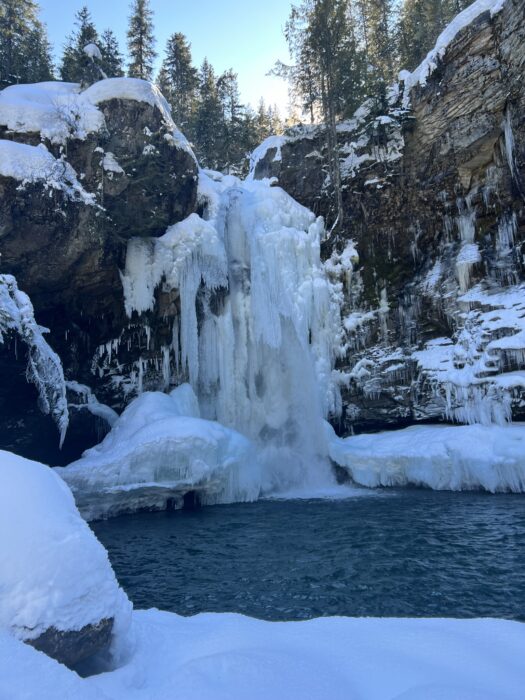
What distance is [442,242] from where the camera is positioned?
17.4 m

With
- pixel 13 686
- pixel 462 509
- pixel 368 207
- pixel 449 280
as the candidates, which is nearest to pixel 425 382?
pixel 449 280

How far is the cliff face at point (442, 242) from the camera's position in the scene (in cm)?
1510

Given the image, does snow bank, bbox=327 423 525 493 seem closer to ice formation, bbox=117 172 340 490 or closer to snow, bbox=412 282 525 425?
snow, bbox=412 282 525 425

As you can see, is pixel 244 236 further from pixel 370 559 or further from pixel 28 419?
pixel 370 559

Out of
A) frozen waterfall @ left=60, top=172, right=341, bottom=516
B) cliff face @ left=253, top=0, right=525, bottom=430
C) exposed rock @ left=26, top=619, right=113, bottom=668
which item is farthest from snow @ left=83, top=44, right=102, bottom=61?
exposed rock @ left=26, top=619, right=113, bottom=668

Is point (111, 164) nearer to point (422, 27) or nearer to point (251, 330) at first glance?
point (251, 330)

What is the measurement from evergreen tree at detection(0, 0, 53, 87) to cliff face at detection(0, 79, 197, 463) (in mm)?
10011

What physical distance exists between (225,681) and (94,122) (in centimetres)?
1696

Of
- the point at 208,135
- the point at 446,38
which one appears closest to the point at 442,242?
the point at 446,38

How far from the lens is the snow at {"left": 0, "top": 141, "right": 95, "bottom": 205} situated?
13398mm

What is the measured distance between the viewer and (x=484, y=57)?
15.8 metres

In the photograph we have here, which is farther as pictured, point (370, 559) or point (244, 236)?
point (244, 236)

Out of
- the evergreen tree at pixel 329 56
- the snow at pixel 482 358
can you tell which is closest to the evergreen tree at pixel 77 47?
the evergreen tree at pixel 329 56

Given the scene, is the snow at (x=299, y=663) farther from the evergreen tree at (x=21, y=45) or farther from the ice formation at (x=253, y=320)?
the evergreen tree at (x=21, y=45)
